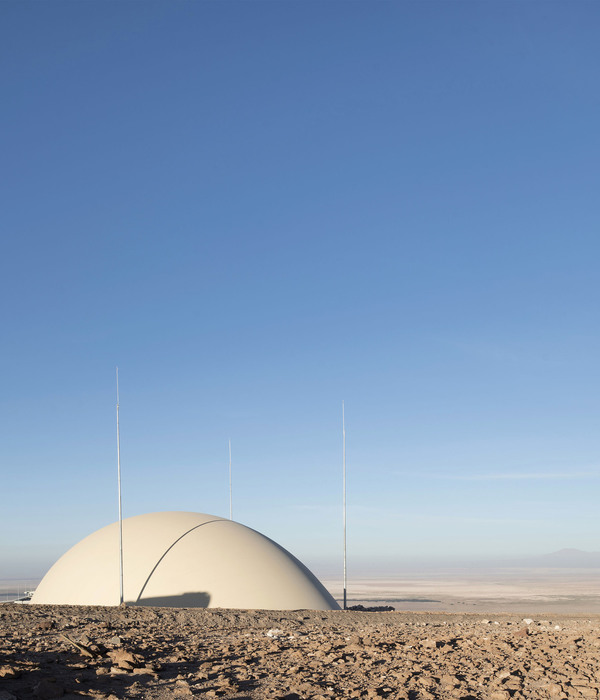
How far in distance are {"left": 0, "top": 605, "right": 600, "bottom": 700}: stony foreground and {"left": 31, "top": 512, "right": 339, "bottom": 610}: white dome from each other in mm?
5512

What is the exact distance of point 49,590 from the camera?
23328mm

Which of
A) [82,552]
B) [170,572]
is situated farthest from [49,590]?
[170,572]

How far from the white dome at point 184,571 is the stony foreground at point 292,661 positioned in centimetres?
551

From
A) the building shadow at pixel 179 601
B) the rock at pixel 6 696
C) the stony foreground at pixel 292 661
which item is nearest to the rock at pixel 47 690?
the stony foreground at pixel 292 661

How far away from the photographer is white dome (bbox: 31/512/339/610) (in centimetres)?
2111

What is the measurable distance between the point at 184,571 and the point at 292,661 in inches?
448

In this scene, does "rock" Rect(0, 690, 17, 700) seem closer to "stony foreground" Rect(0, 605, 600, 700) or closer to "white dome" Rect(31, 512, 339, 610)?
"stony foreground" Rect(0, 605, 600, 700)

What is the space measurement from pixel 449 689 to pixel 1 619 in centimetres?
1131

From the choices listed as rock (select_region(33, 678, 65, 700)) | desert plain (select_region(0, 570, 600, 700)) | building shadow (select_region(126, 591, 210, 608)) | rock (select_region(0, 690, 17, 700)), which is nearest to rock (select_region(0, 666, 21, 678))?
desert plain (select_region(0, 570, 600, 700))

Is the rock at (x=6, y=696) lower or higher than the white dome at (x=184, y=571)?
higher

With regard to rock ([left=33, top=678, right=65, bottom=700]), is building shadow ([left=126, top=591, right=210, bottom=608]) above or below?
below

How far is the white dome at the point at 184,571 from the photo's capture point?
69.3 feet

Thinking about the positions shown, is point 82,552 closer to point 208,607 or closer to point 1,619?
point 208,607

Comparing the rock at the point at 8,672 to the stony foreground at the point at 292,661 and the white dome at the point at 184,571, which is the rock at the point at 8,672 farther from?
the white dome at the point at 184,571
